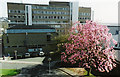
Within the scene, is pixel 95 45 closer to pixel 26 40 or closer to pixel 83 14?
pixel 26 40

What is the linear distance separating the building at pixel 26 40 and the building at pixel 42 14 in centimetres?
759

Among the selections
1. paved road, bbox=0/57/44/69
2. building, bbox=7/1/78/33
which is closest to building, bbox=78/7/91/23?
building, bbox=7/1/78/33

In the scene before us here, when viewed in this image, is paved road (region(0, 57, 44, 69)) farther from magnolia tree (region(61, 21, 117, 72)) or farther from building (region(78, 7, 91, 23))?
building (region(78, 7, 91, 23))

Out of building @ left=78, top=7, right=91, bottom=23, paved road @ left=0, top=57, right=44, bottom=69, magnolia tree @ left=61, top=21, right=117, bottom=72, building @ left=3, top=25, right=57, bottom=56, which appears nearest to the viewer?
magnolia tree @ left=61, top=21, right=117, bottom=72

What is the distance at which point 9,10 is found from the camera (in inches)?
1497

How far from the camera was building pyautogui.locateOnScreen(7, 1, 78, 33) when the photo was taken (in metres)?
38.4

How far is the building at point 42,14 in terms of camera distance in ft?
126

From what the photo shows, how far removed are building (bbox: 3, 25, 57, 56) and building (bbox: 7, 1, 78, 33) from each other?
7.59 m

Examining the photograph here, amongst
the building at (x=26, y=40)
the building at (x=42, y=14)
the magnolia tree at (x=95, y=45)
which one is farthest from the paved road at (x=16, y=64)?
the building at (x=42, y=14)

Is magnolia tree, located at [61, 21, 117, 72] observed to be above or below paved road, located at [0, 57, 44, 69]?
above

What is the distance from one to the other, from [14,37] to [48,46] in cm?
851

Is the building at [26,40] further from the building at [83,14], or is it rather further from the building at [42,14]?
the building at [83,14]

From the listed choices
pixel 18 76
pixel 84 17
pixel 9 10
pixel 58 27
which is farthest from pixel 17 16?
pixel 18 76

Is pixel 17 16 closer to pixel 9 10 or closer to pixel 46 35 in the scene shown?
pixel 9 10
